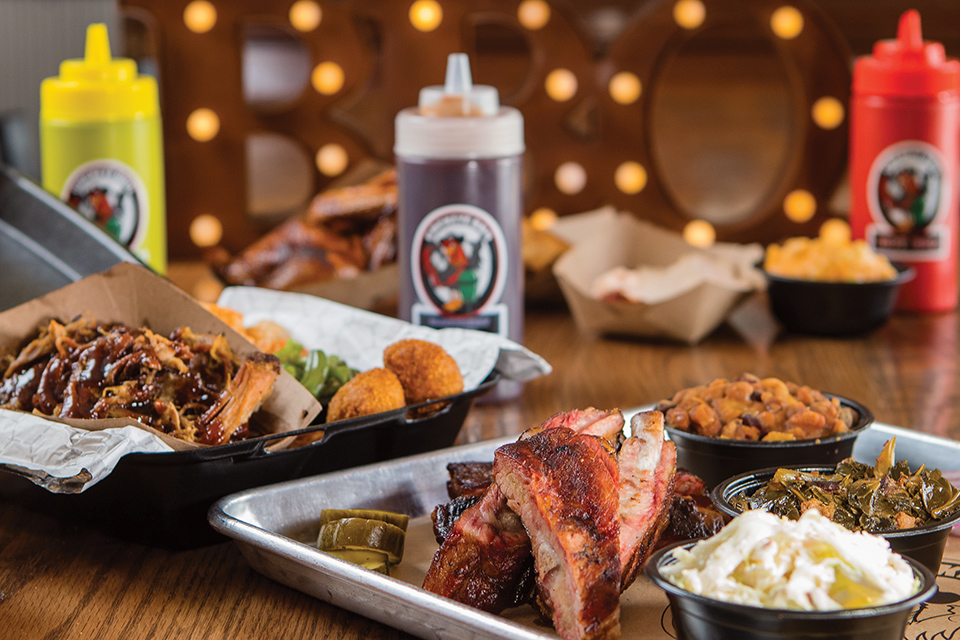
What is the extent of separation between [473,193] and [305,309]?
0.90 ft

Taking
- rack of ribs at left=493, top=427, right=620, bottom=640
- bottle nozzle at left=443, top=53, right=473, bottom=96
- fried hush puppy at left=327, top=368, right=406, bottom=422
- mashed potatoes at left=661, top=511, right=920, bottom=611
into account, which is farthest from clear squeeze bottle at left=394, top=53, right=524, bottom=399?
mashed potatoes at left=661, top=511, right=920, bottom=611

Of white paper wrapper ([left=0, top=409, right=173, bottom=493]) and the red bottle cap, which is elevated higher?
the red bottle cap

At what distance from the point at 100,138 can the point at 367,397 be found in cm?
84

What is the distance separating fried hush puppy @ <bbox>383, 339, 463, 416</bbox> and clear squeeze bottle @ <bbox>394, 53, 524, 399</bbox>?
0.22 m

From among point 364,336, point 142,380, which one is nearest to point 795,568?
point 142,380

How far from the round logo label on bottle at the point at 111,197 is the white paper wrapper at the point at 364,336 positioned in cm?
29

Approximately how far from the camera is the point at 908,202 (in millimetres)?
1877

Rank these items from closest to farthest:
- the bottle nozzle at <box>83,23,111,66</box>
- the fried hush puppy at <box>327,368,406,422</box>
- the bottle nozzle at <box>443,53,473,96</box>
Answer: the fried hush puppy at <box>327,368,406,422</box> < the bottle nozzle at <box>443,53,473,96</box> < the bottle nozzle at <box>83,23,111,66</box>

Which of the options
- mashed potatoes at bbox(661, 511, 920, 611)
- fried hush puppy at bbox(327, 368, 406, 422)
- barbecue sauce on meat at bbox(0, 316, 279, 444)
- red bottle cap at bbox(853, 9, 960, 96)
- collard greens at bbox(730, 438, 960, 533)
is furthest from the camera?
red bottle cap at bbox(853, 9, 960, 96)

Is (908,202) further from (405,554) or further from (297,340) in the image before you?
(405,554)

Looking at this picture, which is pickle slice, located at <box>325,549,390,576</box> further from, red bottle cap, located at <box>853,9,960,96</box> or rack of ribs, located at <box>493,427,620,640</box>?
red bottle cap, located at <box>853,9,960,96</box>

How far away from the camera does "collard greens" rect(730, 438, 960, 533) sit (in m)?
0.85

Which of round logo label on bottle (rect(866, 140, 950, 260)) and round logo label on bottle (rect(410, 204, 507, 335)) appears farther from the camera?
round logo label on bottle (rect(866, 140, 950, 260))

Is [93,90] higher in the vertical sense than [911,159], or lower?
higher
